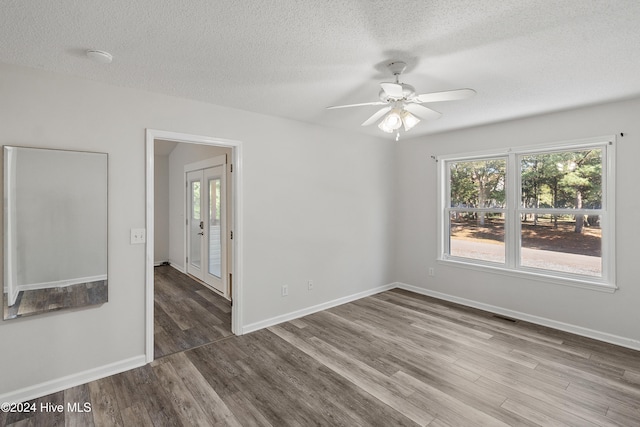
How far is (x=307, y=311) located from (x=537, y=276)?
2.81 meters

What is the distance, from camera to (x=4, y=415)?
6.85 ft

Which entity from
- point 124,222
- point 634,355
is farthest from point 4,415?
point 634,355

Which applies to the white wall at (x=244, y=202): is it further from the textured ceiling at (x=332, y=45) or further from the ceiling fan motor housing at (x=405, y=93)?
the ceiling fan motor housing at (x=405, y=93)

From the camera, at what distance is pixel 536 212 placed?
3.74 m

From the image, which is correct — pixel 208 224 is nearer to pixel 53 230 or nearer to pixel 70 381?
pixel 53 230

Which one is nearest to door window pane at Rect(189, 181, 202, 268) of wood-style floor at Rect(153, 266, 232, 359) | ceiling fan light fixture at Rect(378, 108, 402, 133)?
wood-style floor at Rect(153, 266, 232, 359)

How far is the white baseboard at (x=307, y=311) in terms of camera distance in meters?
3.45

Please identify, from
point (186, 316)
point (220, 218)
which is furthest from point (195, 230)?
point (186, 316)

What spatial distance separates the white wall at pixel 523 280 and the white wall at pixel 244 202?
1.23 feet

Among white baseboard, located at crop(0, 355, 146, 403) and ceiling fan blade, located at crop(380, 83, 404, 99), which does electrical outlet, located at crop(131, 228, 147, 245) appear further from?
ceiling fan blade, located at crop(380, 83, 404, 99)

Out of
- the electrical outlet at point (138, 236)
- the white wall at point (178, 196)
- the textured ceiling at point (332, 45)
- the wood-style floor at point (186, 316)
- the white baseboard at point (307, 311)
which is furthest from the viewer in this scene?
the white wall at point (178, 196)

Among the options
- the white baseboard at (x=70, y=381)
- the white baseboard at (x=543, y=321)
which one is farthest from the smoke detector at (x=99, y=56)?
the white baseboard at (x=543, y=321)

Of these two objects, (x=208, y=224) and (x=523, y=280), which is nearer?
(x=523, y=280)

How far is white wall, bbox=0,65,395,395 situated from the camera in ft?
7.52
